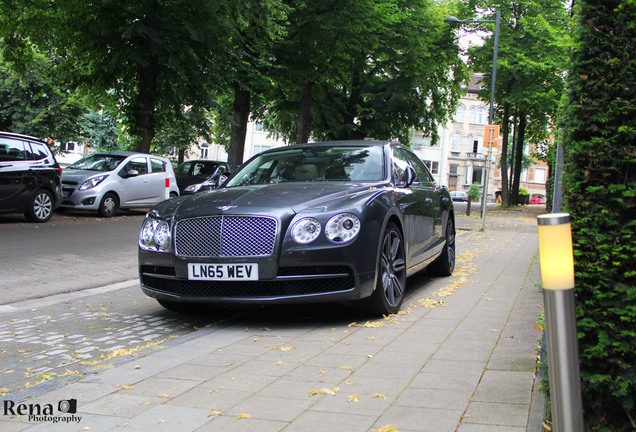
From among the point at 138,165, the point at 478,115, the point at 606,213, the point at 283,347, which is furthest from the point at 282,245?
the point at 478,115

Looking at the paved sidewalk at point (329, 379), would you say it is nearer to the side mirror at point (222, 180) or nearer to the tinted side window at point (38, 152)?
the side mirror at point (222, 180)

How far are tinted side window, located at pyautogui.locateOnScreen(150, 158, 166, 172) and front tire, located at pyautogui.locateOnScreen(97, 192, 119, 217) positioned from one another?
1.81 metres

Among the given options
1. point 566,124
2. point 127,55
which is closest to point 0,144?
point 127,55

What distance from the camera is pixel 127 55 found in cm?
1781

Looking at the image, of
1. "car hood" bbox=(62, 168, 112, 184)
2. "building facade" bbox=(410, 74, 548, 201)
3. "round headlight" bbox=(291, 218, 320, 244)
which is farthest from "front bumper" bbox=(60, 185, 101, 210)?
"building facade" bbox=(410, 74, 548, 201)

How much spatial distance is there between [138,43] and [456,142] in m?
69.0

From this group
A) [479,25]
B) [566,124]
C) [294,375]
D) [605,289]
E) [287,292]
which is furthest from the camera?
[479,25]

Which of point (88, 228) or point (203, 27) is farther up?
point (203, 27)

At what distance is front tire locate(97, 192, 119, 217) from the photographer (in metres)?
16.9

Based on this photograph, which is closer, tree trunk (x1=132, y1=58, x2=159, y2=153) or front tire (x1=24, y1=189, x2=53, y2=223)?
front tire (x1=24, y1=189, x2=53, y2=223)

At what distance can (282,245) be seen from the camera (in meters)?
5.23

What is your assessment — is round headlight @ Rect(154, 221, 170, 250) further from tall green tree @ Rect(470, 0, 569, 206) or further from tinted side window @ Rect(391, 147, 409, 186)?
Result: tall green tree @ Rect(470, 0, 569, 206)

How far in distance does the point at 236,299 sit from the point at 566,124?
10.2ft

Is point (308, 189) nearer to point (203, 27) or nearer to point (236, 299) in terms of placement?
point (236, 299)
